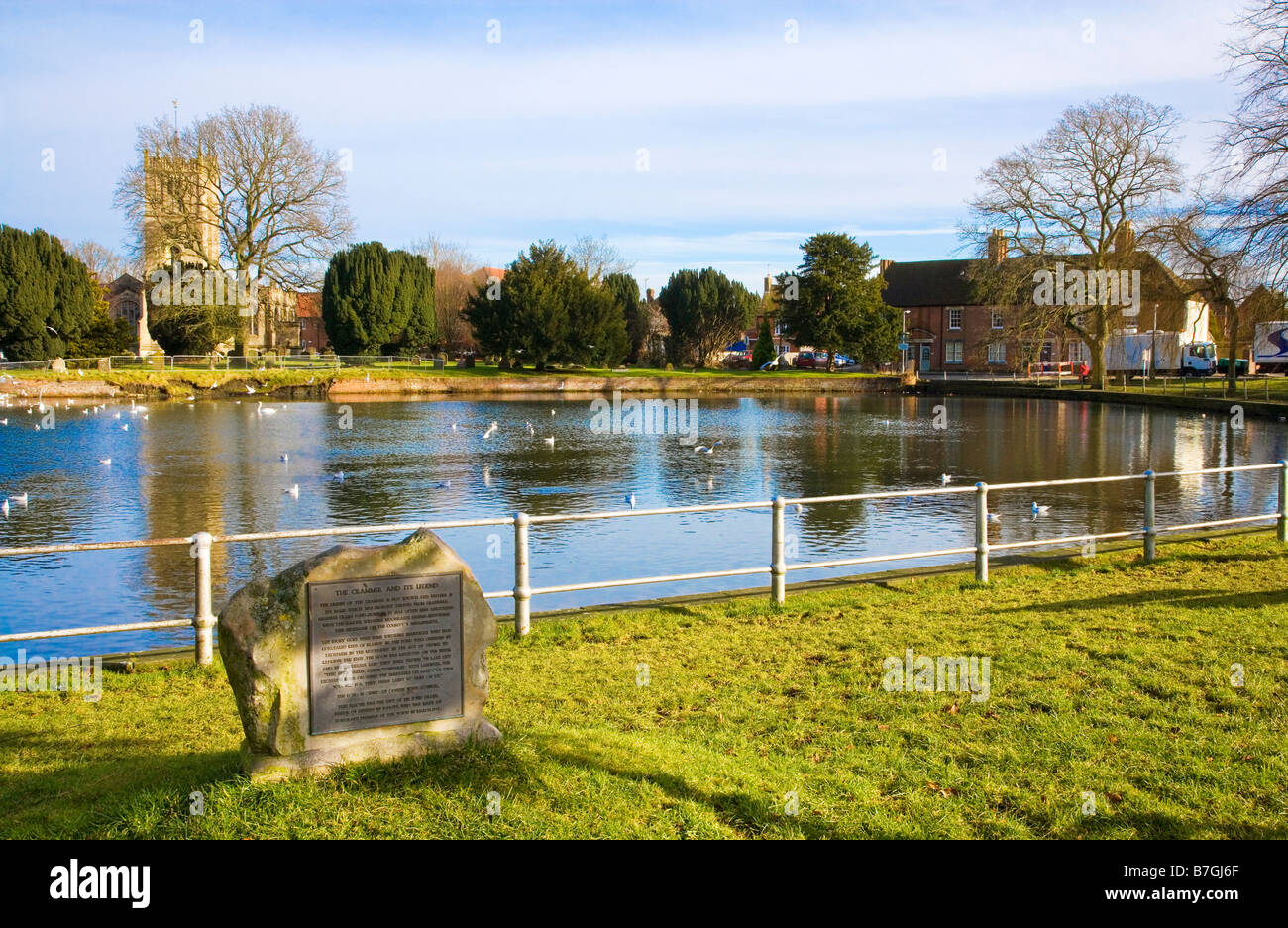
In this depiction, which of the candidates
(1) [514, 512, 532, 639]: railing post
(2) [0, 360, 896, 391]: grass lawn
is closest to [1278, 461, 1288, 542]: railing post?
(1) [514, 512, 532, 639]: railing post

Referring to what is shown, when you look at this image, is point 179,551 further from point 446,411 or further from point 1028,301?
point 1028,301

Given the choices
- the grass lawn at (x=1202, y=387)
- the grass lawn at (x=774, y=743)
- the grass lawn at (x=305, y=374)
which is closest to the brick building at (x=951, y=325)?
the grass lawn at (x=1202, y=387)

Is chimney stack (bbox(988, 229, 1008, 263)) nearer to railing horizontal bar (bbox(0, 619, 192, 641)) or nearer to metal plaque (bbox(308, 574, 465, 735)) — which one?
railing horizontal bar (bbox(0, 619, 192, 641))

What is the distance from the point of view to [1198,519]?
1878 cm

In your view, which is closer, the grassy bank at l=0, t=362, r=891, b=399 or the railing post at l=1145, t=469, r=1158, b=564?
the railing post at l=1145, t=469, r=1158, b=564

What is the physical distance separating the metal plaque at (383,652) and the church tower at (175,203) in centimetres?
6033

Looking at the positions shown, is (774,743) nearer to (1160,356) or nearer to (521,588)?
(521,588)

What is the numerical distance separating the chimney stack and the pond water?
14764mm

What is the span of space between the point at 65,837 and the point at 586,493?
715 inches

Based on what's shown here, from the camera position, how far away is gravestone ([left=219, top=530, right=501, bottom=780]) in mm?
5219

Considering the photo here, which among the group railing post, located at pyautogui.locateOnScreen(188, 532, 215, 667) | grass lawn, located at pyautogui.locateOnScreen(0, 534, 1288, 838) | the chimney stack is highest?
the chimney stack

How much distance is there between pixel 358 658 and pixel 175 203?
204 feet

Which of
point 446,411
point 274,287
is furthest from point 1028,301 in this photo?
point 274,287

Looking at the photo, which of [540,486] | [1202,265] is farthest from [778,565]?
[1202,265]
